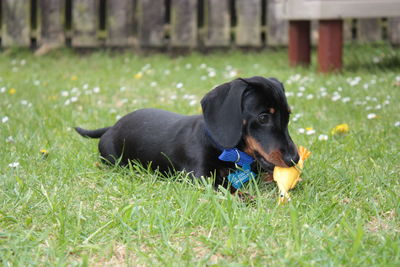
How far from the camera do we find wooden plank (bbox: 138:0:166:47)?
8.87 m

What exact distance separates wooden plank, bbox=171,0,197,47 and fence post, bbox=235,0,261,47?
0.71 meters

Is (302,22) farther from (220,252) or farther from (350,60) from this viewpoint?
(220,252)

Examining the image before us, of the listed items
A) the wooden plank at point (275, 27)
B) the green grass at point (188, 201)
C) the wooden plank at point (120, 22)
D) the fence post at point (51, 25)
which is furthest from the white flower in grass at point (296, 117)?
the fence post at point (51, 25)

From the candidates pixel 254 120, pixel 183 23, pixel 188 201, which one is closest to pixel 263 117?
pixel 254 120

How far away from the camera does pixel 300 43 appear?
287 inches

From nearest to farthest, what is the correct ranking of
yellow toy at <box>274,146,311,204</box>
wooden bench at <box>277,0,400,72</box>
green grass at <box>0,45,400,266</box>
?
1. green grass at <box>0,45,400,266</box>
2. yellow toy at <box>274,146,311,204</box>
3. wooden bench at <box>277,0,400,72</box>

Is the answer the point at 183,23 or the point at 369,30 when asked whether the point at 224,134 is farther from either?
the point at 369,30

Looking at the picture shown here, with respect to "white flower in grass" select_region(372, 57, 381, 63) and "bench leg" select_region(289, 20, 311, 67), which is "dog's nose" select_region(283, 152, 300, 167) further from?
"white flower in grass" select_region(372, 57, 381, 63)

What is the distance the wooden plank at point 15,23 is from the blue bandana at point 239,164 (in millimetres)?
6806

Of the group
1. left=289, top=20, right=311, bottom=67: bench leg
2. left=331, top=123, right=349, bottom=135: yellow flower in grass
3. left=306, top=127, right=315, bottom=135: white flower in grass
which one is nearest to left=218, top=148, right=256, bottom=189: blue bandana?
left=306, top=127, right=315, bottom=135: white flower in grass

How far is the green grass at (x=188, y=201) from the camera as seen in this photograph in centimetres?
225

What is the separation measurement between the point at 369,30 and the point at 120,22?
4.00m

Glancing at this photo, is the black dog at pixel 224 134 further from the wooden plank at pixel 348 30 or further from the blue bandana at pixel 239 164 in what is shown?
the wooden plank at pixel 348 30

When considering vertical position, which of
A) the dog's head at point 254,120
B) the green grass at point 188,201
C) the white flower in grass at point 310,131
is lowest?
the green grass at point 188,201
